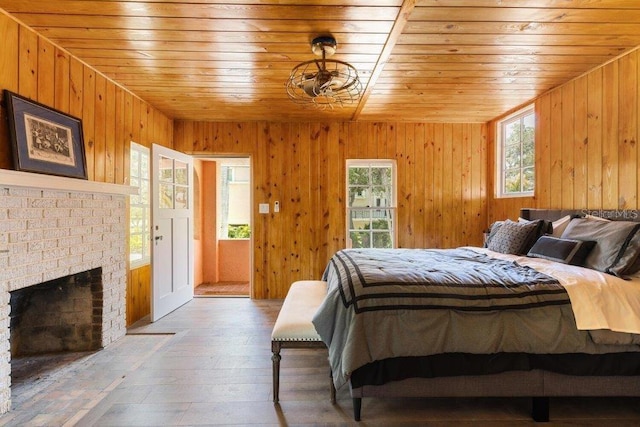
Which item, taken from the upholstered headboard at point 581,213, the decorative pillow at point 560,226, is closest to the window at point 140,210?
the decorative pillow at point 560,226

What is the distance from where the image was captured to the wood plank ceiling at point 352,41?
191 centimetres

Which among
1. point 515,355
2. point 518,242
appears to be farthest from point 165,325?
point 518,242

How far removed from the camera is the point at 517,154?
3893 mm

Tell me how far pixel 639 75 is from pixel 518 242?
4.72ft

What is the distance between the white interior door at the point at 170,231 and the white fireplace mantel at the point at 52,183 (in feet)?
2.06

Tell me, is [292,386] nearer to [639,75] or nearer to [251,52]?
[251,52]

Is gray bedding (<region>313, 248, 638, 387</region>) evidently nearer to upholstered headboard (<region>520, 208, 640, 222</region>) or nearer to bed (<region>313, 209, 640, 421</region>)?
bed (<region>313, 209, 640, 421</region>)

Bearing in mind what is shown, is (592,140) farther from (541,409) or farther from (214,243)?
(214,243)

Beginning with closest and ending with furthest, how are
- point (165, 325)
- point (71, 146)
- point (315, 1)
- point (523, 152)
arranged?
point (315, 1), point (71, 146), point (165, 325), point (523, 152)

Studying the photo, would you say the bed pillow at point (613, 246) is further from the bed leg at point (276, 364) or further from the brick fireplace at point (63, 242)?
the brick fireplace at point (63, 242)

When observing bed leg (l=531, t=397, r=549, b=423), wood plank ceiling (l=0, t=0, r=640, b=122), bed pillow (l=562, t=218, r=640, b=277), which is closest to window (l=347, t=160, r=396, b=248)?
wood plank ceiling (l=0, t=0, r=640, b=122)

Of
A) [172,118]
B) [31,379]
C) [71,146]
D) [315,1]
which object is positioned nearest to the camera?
[315,1]

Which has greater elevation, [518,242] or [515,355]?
[518,242]

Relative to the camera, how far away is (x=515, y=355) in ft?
5.60
